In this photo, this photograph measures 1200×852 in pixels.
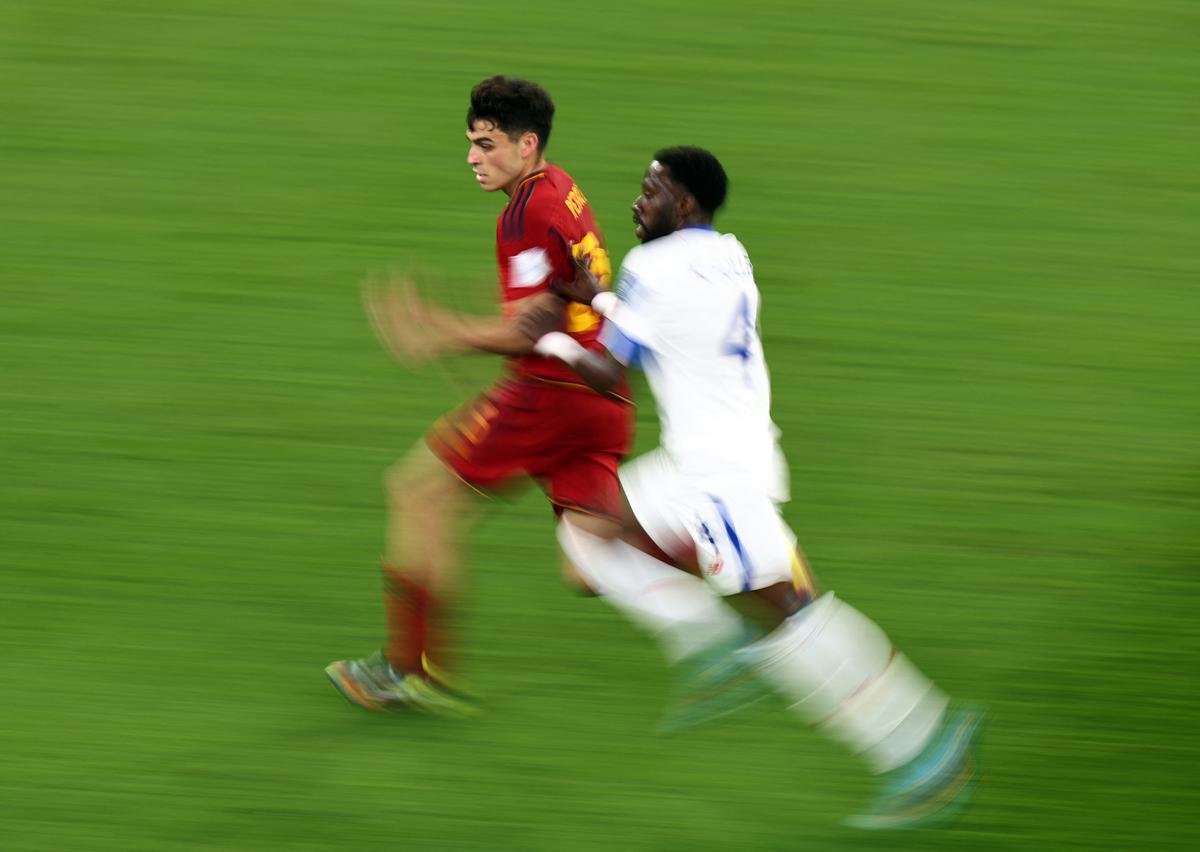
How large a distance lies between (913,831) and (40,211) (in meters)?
5.79

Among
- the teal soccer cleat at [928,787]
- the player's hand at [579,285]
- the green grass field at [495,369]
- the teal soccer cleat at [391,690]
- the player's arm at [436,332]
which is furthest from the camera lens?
the teal soccer cleat at [391,690]

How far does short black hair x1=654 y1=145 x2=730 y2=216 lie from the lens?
5.31 m

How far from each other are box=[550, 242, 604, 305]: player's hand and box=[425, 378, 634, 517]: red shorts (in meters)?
0.31

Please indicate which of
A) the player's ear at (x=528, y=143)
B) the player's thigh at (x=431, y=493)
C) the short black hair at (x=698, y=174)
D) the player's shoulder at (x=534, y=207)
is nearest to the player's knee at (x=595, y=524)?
the player's thigh at (x=431, y=493)

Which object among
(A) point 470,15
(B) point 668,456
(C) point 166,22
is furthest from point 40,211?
(B) point 668,456

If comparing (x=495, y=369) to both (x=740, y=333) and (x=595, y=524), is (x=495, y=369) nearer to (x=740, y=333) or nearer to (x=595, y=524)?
(x=595, y=524)

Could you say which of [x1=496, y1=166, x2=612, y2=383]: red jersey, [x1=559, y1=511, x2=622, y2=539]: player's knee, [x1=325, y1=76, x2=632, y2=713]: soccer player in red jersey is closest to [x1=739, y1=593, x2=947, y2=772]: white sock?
[x1=559, y1=511, x2=622, y2=539]: player's knee

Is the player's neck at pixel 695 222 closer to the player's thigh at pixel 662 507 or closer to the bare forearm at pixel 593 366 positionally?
the bare forearm at pixel 593 366

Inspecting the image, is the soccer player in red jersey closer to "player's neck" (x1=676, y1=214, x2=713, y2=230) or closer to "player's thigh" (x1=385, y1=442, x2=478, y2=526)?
"player's thigh" (x1=385, y1=442, x2=478, y2=526)

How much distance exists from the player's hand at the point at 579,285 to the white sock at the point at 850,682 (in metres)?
1.13

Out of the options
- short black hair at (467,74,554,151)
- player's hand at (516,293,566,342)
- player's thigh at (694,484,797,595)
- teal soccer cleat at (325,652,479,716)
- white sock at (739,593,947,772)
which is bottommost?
teal soccer cleat at (325,652,479,716)

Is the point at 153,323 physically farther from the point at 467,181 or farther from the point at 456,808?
the point at 456,808

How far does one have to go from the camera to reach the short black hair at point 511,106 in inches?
225

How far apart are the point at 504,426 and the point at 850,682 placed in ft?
4.42
